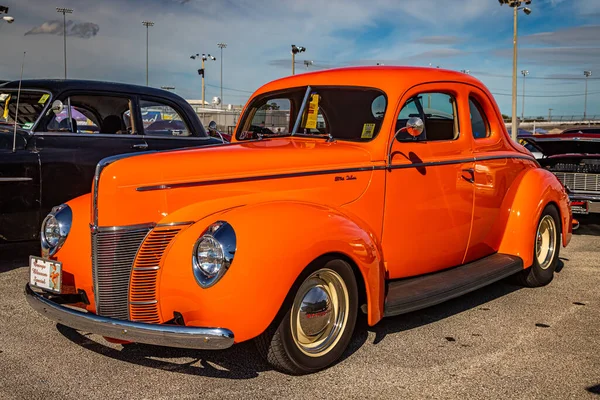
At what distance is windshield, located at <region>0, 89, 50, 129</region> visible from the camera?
6220 millimetres

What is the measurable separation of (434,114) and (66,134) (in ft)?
12.5

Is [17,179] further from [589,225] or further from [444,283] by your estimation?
[589,225]

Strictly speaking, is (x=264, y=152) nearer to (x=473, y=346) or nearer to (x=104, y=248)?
(x=104, y=248)

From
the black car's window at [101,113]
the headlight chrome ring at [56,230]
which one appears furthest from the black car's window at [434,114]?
the black car's window at [101,113]

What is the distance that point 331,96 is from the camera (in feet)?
14.9

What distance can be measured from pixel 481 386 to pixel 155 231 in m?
2.05

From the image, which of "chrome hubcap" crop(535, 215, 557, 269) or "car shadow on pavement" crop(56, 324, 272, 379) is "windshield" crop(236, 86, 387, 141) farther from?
"chrome hubcap" crop(535, 215, 557, 269)

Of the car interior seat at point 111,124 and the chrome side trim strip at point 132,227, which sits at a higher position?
the car interior seat at point 111,124

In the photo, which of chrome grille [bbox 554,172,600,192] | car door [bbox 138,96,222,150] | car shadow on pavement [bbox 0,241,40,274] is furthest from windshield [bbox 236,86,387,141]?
chrome grille [bbox 554,172,600,192]

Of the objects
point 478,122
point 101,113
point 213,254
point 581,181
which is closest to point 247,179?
point 213,254

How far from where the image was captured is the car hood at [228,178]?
11.1 feet

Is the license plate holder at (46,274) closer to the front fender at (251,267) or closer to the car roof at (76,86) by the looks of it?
the front fender at (251,267)

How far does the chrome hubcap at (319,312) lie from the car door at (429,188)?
2.37 ft

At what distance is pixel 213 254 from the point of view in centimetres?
310
